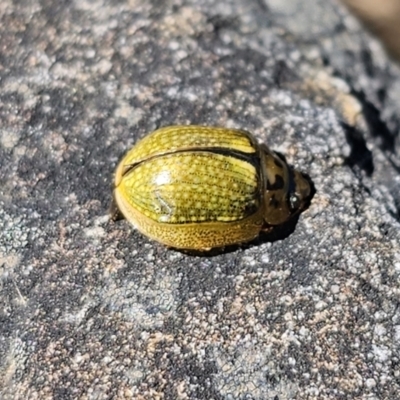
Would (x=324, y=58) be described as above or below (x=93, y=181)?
below

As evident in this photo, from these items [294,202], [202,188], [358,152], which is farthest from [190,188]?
[358,152]

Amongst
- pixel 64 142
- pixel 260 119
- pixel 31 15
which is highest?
pixel 31 15

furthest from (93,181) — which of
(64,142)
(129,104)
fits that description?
(129,104)

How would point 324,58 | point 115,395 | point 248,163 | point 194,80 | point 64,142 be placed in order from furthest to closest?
point 324,58, point 194,80, point 64,142, point 248,163, point 115,395

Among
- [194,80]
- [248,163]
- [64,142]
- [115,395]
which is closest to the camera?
[115,395]

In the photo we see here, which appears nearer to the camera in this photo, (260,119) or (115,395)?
(115,395)

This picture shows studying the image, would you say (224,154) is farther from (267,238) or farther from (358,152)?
(358,152)

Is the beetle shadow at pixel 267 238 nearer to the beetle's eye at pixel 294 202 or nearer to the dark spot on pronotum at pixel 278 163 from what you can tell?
the beetle's eye at pixel 294 202

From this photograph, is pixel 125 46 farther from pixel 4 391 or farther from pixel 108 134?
pixel 4 391
